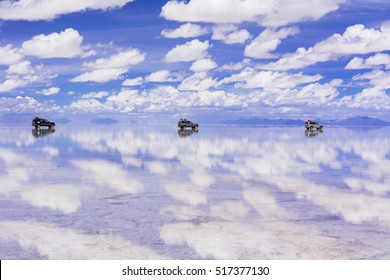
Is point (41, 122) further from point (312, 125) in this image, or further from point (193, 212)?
point (193, 212)

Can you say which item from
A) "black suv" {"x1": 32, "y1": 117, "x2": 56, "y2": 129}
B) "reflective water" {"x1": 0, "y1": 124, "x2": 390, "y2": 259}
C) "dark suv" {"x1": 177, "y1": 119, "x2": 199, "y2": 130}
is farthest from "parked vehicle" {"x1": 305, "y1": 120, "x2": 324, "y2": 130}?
"reflective water" {"x1": 0, "y1": 124, "x2": 390, "y2": 259}

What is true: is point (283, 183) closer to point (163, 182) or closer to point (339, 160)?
point (163, 182)

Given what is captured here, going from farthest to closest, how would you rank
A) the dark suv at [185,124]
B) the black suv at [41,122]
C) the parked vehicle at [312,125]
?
the black suv at [41,122] < the parked vehicle at [312,125] < the dark suv at [185,124]

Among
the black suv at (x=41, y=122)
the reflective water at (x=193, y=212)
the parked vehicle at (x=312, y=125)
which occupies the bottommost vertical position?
the reflective water at (x=193, y=212)

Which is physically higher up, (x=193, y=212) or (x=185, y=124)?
(x=185, y=124)

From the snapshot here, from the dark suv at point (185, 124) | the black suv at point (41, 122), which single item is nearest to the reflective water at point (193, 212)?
the dark suv at point (185, 124)

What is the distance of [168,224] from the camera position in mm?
13547

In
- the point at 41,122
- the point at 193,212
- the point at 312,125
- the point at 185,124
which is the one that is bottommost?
the point at 193,212

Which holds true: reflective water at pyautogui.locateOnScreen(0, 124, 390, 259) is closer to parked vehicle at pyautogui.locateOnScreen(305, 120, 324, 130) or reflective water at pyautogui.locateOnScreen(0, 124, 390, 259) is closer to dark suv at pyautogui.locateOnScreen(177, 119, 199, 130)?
dark suv at pyautogui.locateOnScreen(177, 119, 199, 130)

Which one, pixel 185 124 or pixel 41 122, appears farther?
pixel 41 122

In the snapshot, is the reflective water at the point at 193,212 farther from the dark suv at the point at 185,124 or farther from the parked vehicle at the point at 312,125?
the parked vehicle at the point at 312,125

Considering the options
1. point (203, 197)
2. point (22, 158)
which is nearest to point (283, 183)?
point (203, 197)

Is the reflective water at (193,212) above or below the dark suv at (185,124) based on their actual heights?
below

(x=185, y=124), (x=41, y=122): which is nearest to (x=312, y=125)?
(x=185, y=124)
